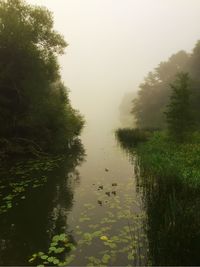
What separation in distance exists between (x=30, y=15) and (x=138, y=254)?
23.1 metres

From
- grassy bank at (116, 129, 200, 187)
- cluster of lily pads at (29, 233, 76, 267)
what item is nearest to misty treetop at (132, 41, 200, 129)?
grassy bank at (116, 129, 200, 187)

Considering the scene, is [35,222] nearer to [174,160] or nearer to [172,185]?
[172,185]

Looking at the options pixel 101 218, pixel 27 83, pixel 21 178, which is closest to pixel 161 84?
pixel 27 83

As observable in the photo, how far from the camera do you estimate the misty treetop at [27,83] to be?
74.4ft

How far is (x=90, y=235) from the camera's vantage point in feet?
30.9

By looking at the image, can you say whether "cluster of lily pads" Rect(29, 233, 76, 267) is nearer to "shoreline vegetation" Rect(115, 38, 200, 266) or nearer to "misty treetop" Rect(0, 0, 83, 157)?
"shoreline vegetation" Rect(115, 38, 200, 266)

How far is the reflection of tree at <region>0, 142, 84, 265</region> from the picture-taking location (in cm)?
874

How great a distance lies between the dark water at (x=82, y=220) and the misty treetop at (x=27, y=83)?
22.6ft

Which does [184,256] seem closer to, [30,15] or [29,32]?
[29,32]

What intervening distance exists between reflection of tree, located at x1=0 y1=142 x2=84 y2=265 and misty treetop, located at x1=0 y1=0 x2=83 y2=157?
8.09 meters

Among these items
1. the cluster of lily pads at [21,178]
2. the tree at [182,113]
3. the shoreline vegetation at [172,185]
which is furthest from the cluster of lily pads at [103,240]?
the tree at [182,113]

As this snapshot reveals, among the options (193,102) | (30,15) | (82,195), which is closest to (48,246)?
(82,195)

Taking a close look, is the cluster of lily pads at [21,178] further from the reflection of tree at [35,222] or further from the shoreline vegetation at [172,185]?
the shoreline vegetation at [172,185]

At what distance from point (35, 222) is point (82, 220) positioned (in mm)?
1864
